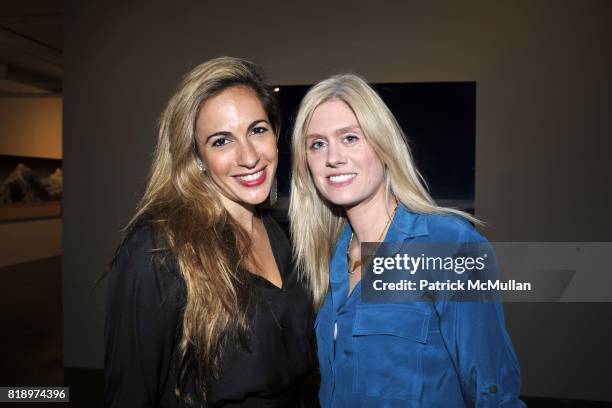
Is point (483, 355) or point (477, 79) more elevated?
point (477, 79)

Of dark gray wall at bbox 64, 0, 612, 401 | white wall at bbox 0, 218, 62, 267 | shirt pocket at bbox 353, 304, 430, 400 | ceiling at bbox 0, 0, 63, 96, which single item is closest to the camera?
shirt pocket at bbox 353, 304, 430, 400

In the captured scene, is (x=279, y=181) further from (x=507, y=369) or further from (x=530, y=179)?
(x=507, y=369)

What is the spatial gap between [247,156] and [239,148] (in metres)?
0.05

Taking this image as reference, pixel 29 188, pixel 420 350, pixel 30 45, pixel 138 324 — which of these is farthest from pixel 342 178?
pixel 29 188

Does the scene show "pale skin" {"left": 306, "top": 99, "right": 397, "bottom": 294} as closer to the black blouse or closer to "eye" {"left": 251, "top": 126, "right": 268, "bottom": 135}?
"eye" {"left": 251, "top": 126, "right": 268, "bottom": 135}

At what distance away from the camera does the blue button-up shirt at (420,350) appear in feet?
4.60

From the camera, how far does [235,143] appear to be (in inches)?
70.7

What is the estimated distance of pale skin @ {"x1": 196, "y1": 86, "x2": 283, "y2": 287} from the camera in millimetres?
1770

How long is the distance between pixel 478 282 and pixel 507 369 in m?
0.28

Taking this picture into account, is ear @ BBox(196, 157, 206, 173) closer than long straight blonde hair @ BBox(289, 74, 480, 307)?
No

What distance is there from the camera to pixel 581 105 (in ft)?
11.4

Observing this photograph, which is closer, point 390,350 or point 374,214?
point 390,350

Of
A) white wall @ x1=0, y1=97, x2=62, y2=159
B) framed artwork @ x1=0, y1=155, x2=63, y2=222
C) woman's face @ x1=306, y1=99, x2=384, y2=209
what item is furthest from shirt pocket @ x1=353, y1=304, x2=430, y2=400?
white wall @ x1=0, y1=97, x2=62, y2=159

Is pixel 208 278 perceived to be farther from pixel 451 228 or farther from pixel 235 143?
pixel 451 228
